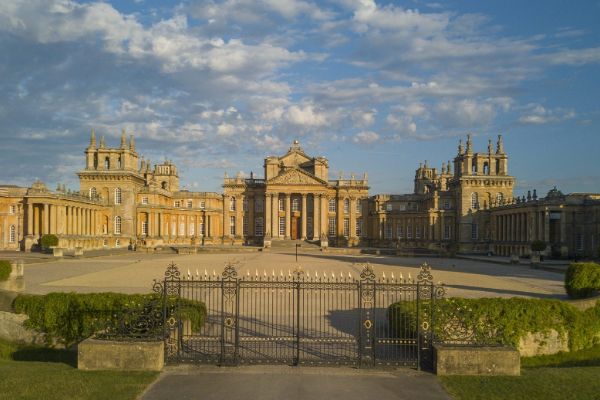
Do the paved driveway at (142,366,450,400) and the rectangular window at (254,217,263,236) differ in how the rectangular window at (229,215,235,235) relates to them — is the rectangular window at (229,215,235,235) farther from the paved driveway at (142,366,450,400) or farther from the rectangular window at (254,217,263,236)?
the paved driveway at (142,366,450,400)

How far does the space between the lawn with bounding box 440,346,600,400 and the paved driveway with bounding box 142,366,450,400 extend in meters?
0.49

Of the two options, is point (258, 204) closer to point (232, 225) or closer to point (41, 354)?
point (232, 225)

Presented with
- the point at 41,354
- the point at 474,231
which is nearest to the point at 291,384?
the point at 41,354

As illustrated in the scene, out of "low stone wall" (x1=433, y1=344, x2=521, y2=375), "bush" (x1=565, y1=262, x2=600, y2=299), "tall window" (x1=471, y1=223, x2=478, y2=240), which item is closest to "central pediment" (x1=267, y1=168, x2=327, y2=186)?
"tall window" (x1=471, y1=223, x2=478, y2=240)

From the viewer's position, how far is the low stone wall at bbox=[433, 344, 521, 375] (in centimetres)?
1191

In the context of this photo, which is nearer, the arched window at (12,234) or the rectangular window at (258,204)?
the arched window at (12,234)

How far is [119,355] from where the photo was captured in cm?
1197

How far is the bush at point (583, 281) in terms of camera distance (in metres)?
22.6

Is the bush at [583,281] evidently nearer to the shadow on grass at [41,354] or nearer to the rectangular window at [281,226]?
the shadow on grass at [41,354]

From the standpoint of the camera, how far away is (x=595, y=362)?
47.5 ft

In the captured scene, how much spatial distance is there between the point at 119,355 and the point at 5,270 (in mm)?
14168

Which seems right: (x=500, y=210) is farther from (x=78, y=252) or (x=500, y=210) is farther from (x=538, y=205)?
(x=78, y=252)

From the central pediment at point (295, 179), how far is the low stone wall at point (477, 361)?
76272mm

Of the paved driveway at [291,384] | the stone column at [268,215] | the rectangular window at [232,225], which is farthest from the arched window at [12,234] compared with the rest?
the paved driveway at [291,384]
